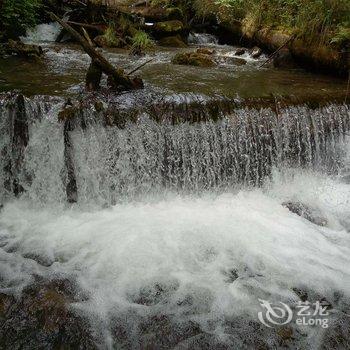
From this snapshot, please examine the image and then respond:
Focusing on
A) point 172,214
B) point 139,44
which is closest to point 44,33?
point 139,44

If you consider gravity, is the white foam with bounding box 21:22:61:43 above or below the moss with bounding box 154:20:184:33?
below

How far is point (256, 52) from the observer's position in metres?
10.1

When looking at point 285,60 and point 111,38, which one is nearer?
point 285,60

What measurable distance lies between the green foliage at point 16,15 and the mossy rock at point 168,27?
433 centimetres

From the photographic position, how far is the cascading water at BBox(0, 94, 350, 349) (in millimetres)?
3564

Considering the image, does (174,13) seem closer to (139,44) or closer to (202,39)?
(202,39)

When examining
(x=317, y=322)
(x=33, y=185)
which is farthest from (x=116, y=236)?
(x=317, y=322)

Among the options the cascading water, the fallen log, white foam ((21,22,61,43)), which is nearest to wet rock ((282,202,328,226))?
the cascading water

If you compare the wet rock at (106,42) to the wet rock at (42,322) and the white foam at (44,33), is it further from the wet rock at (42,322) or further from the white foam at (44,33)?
the wet rock at (42,322)

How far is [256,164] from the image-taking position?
586cm

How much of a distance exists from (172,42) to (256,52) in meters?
2.83

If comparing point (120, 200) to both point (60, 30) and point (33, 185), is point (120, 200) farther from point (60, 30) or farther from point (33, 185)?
point (60, 30)

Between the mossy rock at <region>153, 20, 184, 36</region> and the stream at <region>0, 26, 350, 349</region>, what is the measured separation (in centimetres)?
519

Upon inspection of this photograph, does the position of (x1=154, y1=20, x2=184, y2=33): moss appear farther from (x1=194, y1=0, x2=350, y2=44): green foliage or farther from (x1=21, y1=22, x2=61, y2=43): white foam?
(x1=21, y1=22, x2=61, y2=43): white foam
